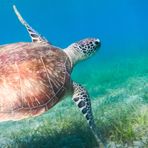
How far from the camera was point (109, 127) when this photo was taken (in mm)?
6438

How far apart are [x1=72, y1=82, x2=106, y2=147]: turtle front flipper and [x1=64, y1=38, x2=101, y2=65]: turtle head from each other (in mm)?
1024

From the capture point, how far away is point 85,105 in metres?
6.09

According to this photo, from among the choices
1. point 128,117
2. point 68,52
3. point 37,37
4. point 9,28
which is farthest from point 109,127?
point 9,28

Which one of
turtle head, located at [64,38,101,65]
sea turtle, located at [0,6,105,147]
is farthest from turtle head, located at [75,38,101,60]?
sea turtle, located at [0,6,105,147]

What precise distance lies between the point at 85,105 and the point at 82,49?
191 centimetres

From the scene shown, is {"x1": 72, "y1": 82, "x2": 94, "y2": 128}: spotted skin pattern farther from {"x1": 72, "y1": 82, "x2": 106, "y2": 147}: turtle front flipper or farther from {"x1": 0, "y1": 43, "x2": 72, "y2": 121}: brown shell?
{"x1": 0, "y1": 43, "x2": 72, "y2": 121}: brown shell

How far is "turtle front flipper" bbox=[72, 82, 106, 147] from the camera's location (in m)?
5.79

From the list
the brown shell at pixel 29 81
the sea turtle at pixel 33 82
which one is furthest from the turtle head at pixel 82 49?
the brown shell at pixel 29 81

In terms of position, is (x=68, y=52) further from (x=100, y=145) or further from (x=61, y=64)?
(x=100, y=145)

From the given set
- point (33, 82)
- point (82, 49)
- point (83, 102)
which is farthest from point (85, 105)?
point (82, 49)

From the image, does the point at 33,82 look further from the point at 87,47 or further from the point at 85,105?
the point at 87,47

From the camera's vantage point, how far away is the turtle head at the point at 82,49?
7.33 m

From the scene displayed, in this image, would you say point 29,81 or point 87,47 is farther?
point 87,47

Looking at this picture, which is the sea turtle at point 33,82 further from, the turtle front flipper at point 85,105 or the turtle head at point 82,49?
the turtle head at point 82,49
